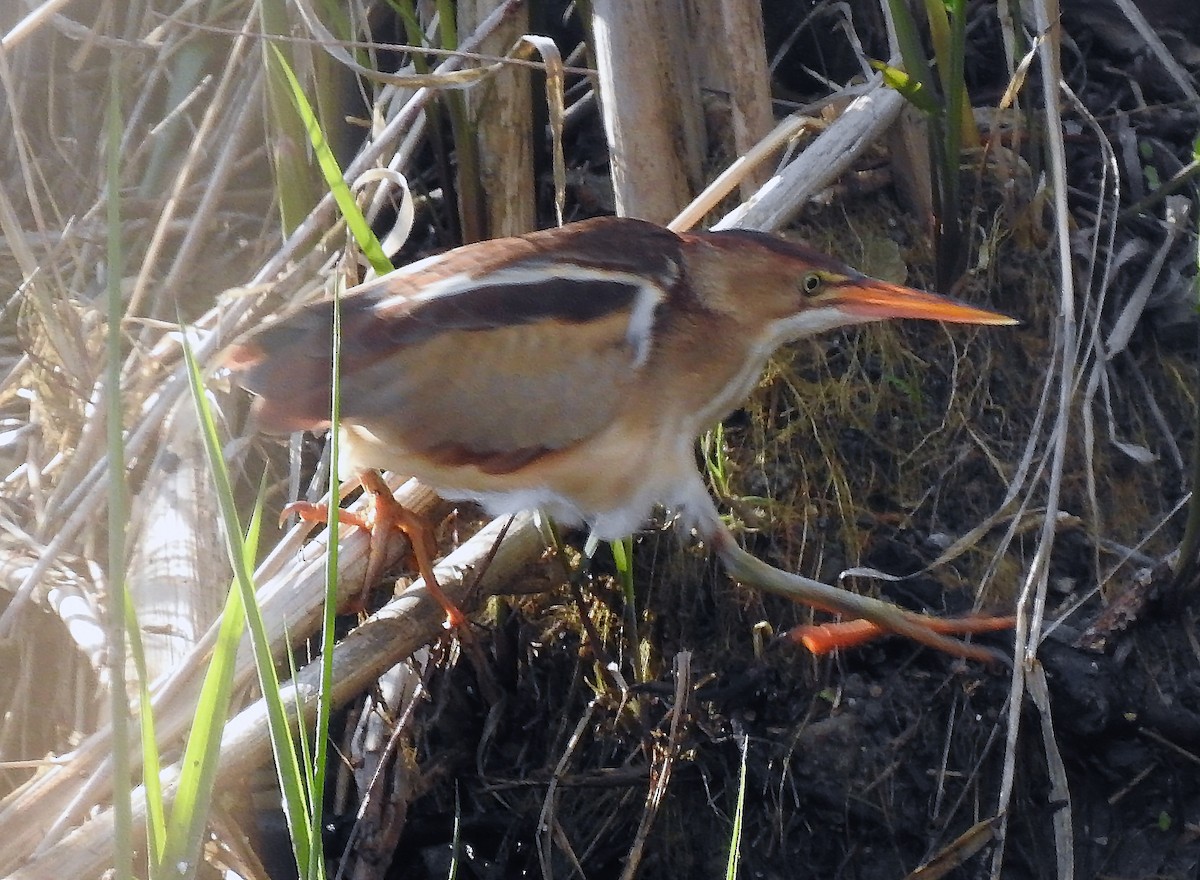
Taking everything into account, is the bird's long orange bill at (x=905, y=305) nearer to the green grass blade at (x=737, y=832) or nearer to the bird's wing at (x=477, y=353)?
the bird's wing at (x=477, y=353)

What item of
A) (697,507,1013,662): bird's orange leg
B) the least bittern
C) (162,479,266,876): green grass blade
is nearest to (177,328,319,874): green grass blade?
(162,479,266,876): green grass blade

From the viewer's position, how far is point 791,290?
70.0 inches

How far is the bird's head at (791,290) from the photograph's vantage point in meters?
1.72

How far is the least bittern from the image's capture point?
1.64 meters

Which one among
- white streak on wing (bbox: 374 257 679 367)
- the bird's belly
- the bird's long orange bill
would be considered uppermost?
white streak on wing (bbox: 374 257 679 367)

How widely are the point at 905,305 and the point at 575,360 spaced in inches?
17.2

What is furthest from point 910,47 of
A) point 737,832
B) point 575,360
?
point 737,832

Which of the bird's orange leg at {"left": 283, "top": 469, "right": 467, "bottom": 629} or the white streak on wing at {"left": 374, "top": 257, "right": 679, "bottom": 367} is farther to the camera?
the bird's orange leg at {"left": 283, "top": 469, "right": 467, "bottom": 629}

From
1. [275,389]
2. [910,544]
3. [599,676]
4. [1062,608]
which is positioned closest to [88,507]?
[275,389]

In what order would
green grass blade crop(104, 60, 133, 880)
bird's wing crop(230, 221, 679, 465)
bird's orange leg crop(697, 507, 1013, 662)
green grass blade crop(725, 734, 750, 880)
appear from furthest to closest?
bird's orange leg crop(697, 507, 1013, 662), bird's wing crop(230, 221, 679, 465), green grass blade crop(725, 734, 750, 880), green grass blade crop(104, 60, 133, 880)

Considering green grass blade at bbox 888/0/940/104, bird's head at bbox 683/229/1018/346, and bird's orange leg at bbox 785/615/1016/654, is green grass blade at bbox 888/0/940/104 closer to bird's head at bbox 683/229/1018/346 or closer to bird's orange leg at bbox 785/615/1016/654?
bird's head at bbox 683/229/1018/346

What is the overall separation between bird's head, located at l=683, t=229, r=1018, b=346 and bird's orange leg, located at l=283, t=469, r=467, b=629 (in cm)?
50

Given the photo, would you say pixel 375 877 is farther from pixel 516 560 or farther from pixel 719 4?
pixel 719 4

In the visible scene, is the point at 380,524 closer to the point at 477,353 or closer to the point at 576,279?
the point at 477,353
